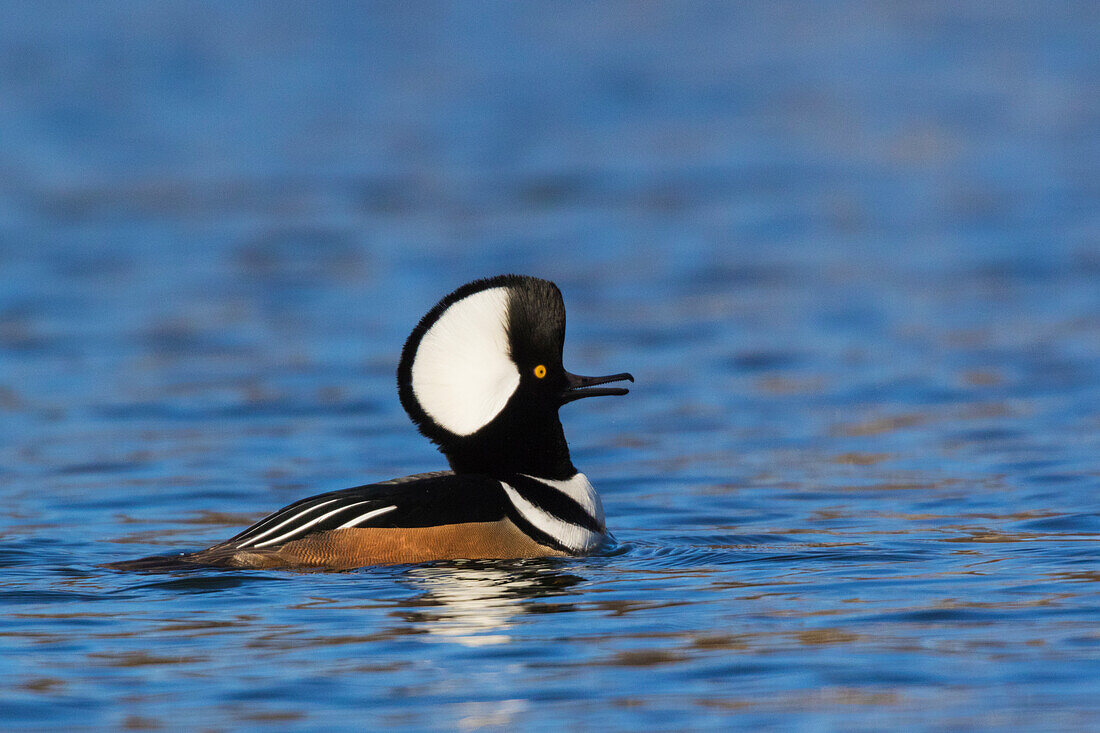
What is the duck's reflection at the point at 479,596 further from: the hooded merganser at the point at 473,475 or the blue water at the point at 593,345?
the hooded merganser at the point at 473,475

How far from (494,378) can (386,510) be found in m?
0.88

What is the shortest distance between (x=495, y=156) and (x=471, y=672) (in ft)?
66.0

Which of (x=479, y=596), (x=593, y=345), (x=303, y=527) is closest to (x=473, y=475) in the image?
(x=303, y=527)

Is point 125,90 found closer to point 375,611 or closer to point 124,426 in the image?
point 124,426

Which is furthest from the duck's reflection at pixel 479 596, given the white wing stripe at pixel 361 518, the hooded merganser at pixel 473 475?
the white wing stripe at pixel 361 518

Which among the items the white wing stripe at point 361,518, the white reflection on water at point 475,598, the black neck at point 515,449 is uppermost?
the black neck at point 515,449

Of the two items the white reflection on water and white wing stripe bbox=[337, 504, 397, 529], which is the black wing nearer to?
white wing stripe bbox=[337, 504, 397, 529]

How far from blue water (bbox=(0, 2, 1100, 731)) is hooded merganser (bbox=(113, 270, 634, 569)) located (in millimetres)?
208

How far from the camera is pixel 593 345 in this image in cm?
1554

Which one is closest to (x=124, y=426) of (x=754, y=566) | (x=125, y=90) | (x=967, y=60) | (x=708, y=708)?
(x=754, y=566)

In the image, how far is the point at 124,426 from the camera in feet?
43.1

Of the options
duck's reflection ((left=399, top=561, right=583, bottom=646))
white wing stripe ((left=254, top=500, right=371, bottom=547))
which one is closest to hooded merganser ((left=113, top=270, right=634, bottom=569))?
white wing stripe ((left=254, top=500, right=371, bottom=547))

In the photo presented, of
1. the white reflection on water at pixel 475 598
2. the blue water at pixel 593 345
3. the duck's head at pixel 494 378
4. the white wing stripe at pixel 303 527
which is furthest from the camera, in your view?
the duck's head at pixel 494 378

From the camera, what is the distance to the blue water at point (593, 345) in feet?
21.9
